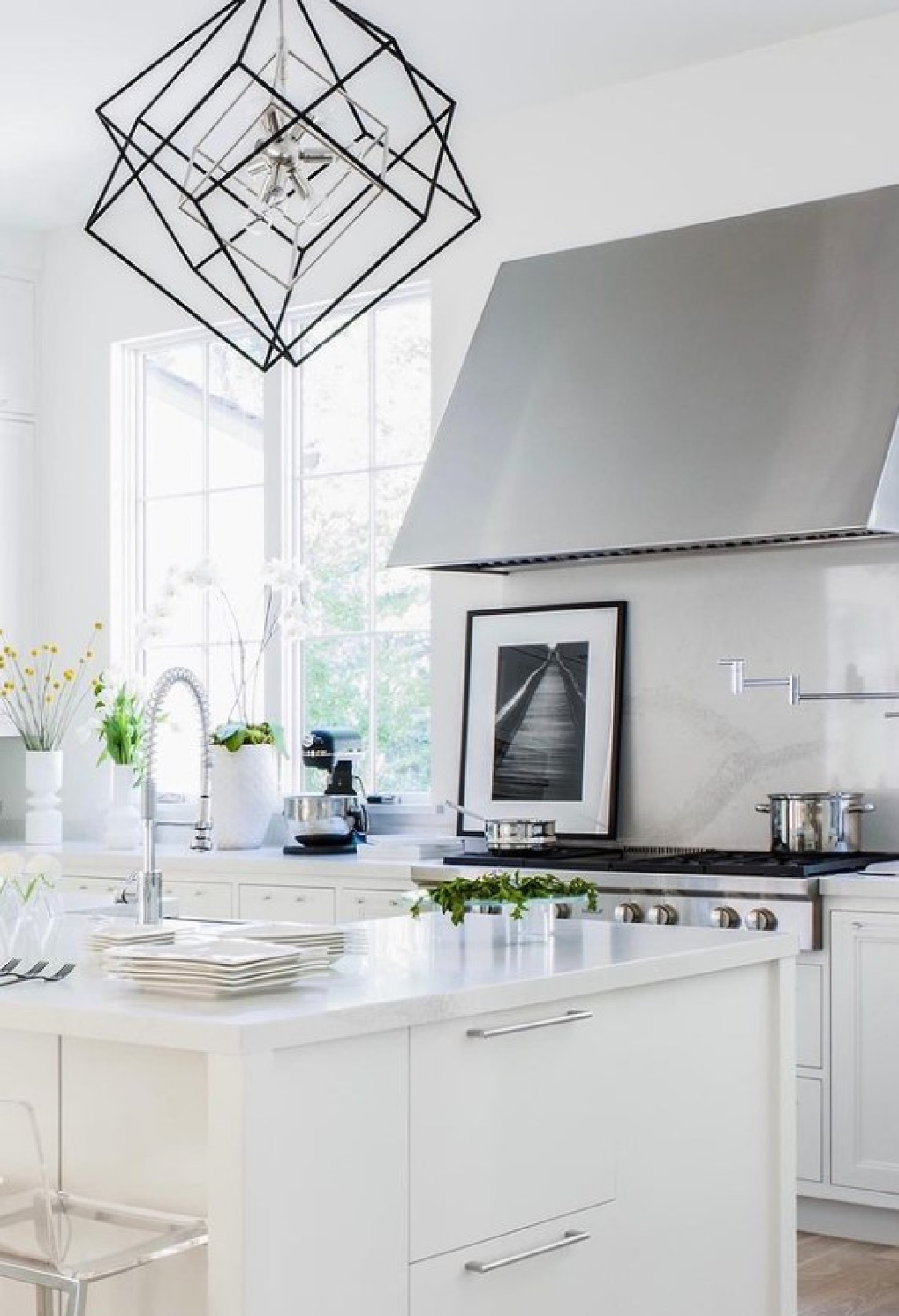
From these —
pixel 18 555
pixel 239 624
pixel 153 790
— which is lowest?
pixel 153 790

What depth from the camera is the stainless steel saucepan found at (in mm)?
4691

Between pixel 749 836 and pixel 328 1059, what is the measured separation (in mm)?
2854

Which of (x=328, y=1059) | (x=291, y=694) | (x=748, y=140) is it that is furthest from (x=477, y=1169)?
(x=291, y=694)

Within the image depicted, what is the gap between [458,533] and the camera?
492 cm

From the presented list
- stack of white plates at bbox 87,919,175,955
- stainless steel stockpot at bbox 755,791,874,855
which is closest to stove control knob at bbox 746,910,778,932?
stainless steel stockpot at bbox 755,791,874,855

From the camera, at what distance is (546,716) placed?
509cm

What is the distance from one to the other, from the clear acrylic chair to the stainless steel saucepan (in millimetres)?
2513

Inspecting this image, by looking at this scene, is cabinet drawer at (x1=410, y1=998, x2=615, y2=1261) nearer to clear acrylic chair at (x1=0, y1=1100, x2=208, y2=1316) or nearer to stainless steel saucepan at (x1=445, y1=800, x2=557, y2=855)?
clear acrylic chair at (x1=0, y1=1100, x2=208, y2=1316)

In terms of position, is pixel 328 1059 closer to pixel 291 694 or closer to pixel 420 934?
pixel 420 934

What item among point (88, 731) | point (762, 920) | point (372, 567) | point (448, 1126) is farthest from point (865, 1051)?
point (88, 731)

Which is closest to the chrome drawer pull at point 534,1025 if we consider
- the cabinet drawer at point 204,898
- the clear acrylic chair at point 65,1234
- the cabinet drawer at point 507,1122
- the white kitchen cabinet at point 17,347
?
the cabinet drawer at point 507,1122

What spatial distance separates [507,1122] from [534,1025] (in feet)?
0.43

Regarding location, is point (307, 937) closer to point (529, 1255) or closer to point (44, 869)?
point (44, 869)

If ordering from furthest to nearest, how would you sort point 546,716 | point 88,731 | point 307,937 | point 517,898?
point 88,731 → point 546,716 → point 517,898 → point 307,937
